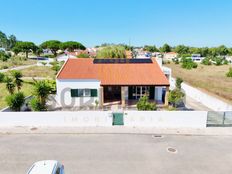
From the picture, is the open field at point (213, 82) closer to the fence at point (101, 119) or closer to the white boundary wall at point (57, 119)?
the fence at point (101, 119)

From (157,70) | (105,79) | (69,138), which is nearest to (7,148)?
(69,138)

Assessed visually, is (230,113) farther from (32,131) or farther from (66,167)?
(32,131)

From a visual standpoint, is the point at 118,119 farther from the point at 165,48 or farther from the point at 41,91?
the point at 165,48

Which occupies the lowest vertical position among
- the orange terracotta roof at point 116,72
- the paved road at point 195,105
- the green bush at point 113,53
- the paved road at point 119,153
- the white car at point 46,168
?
the paved road at point 119,153

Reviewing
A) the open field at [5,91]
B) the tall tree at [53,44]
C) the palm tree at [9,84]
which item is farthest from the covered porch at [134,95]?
the tall tree at [53,44]

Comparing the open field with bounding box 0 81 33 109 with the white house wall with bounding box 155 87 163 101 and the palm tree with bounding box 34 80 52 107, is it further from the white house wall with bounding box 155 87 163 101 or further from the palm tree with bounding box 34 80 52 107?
the white house wall with bounding box 155 87 163 101

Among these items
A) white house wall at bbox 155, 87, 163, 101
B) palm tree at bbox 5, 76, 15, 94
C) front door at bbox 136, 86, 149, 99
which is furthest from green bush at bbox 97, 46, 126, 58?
palm tree at bbox 5, 76, 15, 94
